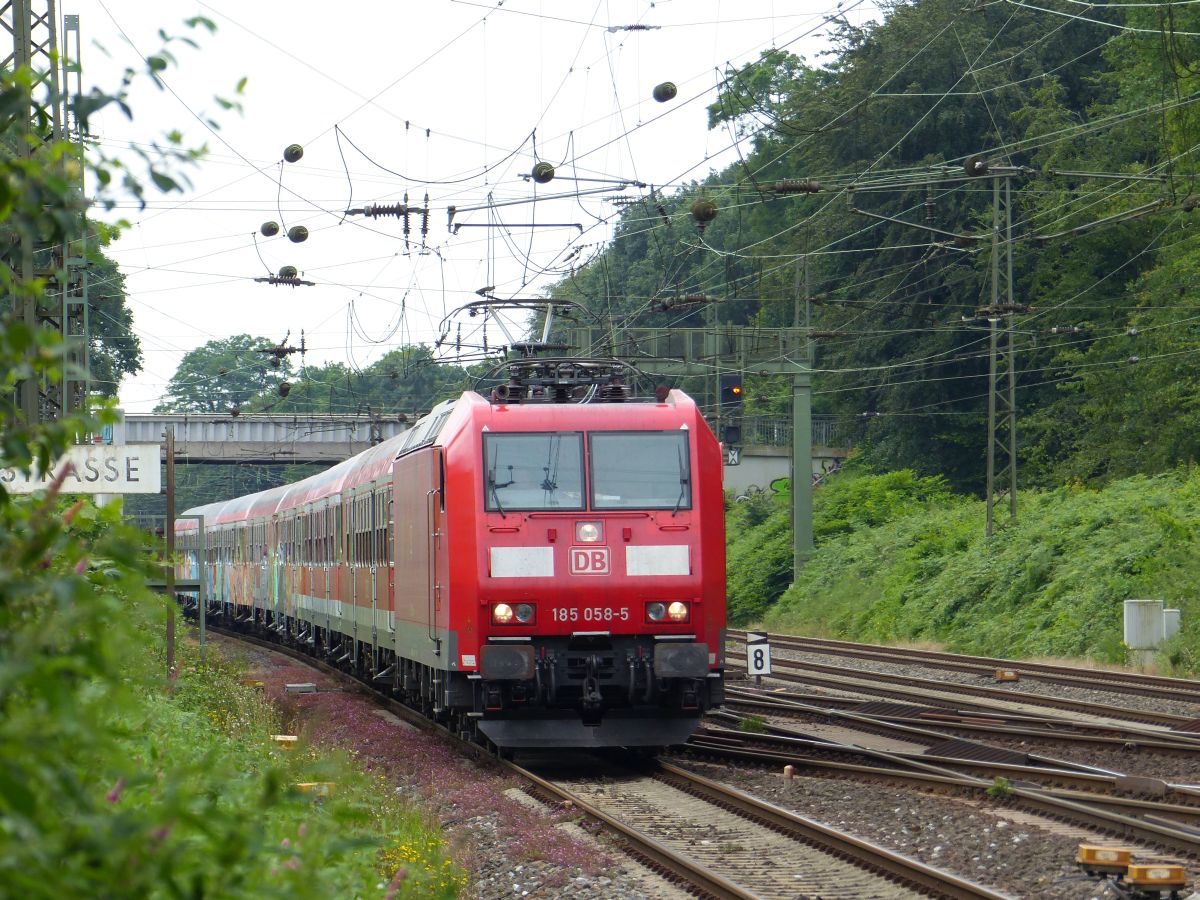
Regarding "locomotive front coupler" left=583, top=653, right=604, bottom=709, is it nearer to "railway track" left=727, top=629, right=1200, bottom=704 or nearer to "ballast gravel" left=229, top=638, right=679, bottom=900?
"ballast gravel" left=229, top=638, right=679, bottom=900

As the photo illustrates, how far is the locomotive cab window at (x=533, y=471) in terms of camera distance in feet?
45.1

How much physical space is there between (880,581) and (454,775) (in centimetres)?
2419

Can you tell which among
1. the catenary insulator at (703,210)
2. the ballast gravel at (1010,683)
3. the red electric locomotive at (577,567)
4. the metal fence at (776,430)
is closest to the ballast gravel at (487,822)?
the red electric locomotive at (577,567)

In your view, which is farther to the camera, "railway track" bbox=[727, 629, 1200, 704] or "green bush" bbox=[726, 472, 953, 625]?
"green bush" bbox=[726, 472, 953, 625]

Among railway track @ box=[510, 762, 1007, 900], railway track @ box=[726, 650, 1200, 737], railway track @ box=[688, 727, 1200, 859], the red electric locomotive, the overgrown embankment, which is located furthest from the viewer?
the overgrown embankment

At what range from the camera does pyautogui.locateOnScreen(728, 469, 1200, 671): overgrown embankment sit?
26.7 meters

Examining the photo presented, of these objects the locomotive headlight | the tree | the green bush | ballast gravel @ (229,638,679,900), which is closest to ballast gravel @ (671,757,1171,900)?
ballast gravel @ (229,638,679,900)

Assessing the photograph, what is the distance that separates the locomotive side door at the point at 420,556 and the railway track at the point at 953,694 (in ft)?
21.4

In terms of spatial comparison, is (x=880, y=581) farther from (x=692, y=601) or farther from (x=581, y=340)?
(x=692, y=601)

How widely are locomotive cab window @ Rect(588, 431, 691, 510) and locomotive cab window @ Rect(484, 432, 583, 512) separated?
0.17 meters

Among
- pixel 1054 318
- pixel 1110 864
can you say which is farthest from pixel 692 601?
pixel 1054 318

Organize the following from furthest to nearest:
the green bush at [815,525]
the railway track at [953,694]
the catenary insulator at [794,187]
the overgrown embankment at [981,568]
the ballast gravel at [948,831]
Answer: the green bush at [815,525] → the overgrown embankment at [981,568] → the catenary insulator at [794,187] → the railway track at [953,694] → the ballast gravel at [948,831]

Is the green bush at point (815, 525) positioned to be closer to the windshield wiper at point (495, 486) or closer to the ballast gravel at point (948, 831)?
the windshield wiper at point (495, 486)

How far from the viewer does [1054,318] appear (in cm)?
4572
